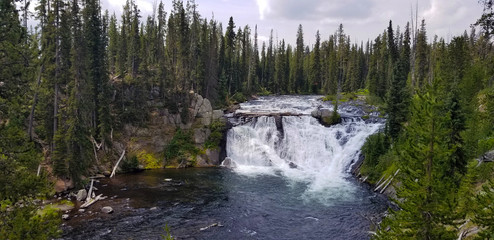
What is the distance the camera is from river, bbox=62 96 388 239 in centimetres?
2075

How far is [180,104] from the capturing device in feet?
148

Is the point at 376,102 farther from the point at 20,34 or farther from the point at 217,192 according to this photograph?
the point at 20,34

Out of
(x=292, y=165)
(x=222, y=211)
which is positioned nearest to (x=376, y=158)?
(x=292, y=165)

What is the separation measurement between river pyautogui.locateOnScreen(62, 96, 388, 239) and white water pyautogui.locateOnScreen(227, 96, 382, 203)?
0.12 meters

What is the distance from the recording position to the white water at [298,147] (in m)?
36.5

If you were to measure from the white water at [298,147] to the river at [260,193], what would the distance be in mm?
116

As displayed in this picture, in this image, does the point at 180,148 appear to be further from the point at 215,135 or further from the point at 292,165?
the point at 292,165

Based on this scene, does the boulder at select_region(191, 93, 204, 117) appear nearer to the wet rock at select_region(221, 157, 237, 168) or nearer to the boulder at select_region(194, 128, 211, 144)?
the boulder at select_region(194, 128, 211, 144)

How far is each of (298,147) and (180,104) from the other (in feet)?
56.6

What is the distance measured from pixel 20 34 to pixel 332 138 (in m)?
33.8

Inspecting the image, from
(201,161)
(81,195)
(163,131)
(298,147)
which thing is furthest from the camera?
(163,131)

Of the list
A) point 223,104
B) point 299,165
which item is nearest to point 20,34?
point 299,165

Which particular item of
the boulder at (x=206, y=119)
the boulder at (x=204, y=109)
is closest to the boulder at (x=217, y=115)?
the boulder at (x=206, y=119)

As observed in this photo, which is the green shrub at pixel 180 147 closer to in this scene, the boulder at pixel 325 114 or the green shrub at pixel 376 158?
the boulder at pixel 325 114
